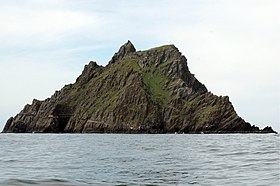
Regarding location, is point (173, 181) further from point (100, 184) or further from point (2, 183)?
point (2, 183)

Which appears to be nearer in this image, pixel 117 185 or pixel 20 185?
pixel 20 185

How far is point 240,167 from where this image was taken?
1134 inches

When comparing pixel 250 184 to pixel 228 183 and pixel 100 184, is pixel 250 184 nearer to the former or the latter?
pixel 228 183

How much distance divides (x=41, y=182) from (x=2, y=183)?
1870 millimetres

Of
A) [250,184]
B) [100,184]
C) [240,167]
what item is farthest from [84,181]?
[240,167]

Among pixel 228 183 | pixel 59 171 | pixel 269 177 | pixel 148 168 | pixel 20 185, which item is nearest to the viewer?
pixel 20 185

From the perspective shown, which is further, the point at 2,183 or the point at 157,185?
the point at 157,185

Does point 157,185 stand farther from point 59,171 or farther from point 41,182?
point 59,171

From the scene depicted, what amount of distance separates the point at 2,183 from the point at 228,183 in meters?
9.85

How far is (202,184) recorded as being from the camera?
22062 millimetres

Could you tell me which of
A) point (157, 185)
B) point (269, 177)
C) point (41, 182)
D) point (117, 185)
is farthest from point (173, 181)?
point (41, 182)

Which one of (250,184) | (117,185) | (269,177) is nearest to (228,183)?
(250,184)

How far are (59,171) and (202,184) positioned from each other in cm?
966

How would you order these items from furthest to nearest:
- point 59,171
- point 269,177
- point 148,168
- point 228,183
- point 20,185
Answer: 1. point 148,168
2. point 59,171
3. point 269,177
4. point 228,183
5. point 20,185
